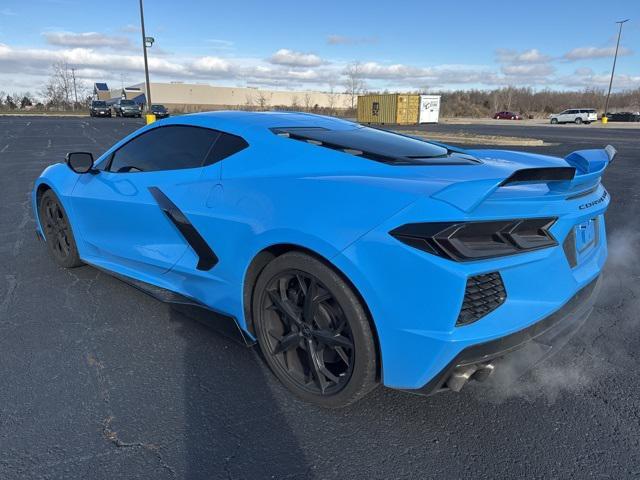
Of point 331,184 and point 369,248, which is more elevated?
point 331,184

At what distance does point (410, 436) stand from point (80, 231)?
3125 mm

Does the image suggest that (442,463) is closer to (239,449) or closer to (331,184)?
(239,449)

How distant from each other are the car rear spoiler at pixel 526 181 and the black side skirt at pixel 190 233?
1427 millimetres

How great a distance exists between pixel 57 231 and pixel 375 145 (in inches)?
124

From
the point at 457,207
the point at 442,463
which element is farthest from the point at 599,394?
the point at 457,207

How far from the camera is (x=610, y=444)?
2170 millimetres

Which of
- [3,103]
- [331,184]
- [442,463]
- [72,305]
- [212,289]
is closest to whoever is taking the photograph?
[442,463]

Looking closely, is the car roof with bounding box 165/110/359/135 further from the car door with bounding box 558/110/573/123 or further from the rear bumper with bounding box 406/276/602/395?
the car door with bounding box 558/110/573/123

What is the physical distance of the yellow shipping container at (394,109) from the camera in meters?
44.6

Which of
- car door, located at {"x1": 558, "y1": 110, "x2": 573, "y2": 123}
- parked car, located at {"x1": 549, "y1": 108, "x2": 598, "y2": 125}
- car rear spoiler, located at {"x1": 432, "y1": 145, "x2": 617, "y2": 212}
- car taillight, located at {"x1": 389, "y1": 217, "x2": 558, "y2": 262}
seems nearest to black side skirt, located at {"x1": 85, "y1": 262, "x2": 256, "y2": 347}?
car taillight, located at {"x1": 389, "y1": 217, "x2": 558, "y2": 262}

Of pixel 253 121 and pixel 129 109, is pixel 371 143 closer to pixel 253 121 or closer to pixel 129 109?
pixel 253 121

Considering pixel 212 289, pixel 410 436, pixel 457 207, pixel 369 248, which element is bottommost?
pixel 410 436

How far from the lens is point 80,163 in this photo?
12.5ft

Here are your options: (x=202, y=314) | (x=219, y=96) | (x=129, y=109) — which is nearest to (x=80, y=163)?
(x=202, y=314)
